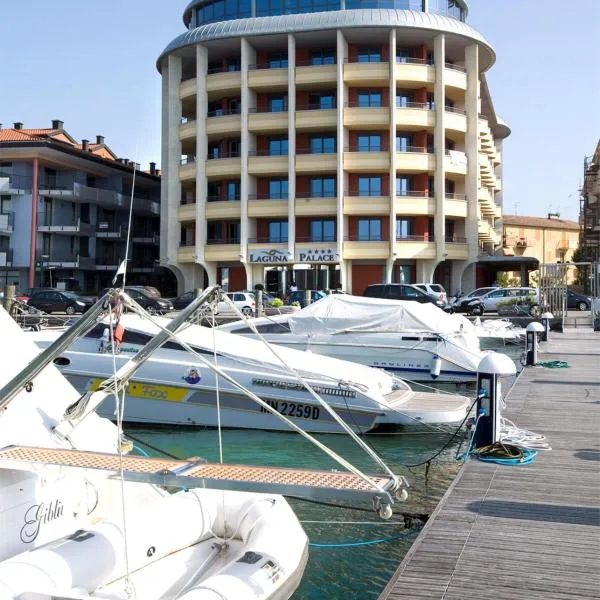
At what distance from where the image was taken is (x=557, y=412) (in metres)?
13.4

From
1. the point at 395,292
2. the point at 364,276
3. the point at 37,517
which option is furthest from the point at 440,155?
the point at 37,517

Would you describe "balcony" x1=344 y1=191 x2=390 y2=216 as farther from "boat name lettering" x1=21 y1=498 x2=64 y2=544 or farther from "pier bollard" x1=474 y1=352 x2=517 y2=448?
"boat name lettering" x1=21 y1=498 x2=64 y2=544

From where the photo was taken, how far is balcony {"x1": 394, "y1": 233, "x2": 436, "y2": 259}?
52.3 metres

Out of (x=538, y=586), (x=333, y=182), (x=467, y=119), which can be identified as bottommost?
(x=538, y=586)

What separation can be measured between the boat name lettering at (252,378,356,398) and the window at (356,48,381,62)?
145 ft

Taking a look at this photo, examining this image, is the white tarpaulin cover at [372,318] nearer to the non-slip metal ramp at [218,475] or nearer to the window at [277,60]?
the non-slip metal ramp at [218,475]

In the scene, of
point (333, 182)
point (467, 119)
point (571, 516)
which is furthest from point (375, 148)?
point (571, 516)

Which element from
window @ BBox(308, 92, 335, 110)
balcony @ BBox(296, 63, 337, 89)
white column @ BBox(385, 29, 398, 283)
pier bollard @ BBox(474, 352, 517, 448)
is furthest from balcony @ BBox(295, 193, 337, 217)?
pier bollard @ BBox(474, 352, 517, 448)

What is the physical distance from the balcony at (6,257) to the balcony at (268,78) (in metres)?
22.0

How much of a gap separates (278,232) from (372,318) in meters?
35.1

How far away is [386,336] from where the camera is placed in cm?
1994

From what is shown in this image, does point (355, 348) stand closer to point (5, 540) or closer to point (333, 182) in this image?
point (5, 540)

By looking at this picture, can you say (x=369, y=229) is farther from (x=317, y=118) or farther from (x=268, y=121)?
(x=268, y=121)

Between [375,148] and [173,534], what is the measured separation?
4872 centimetres
